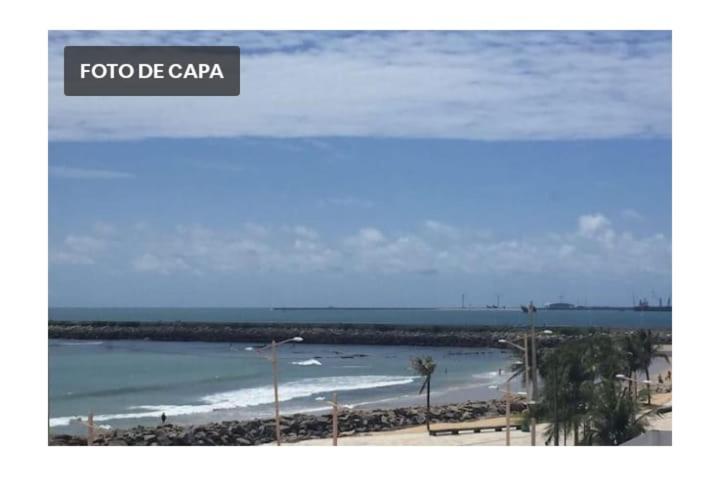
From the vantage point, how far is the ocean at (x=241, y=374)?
32188 mm

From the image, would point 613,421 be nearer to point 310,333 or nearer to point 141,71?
point 141,71

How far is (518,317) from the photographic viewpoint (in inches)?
1559

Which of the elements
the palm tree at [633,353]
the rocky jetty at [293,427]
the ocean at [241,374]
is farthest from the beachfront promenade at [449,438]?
the palm tree at [633,353]

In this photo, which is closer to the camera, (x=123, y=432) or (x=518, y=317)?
(x=123, y=432)

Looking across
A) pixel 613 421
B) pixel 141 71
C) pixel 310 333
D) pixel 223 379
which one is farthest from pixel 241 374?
pixel 141 71

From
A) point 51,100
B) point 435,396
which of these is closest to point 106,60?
point 51,100

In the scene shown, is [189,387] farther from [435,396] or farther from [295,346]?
[435,396]

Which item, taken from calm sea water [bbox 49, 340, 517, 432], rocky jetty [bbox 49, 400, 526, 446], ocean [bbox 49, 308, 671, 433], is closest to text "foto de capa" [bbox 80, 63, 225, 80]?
ocean [bbox 49, 308, 671, 433]

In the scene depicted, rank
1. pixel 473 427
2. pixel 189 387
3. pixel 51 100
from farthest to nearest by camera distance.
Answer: pixel 189 387 → pixel 473 427 → pixel 51 100

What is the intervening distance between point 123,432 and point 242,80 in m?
15.0

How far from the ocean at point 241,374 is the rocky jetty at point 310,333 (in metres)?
0.48

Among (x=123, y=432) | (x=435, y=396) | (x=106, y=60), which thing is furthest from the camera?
(x=435, y=396)

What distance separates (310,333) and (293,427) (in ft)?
35.1
